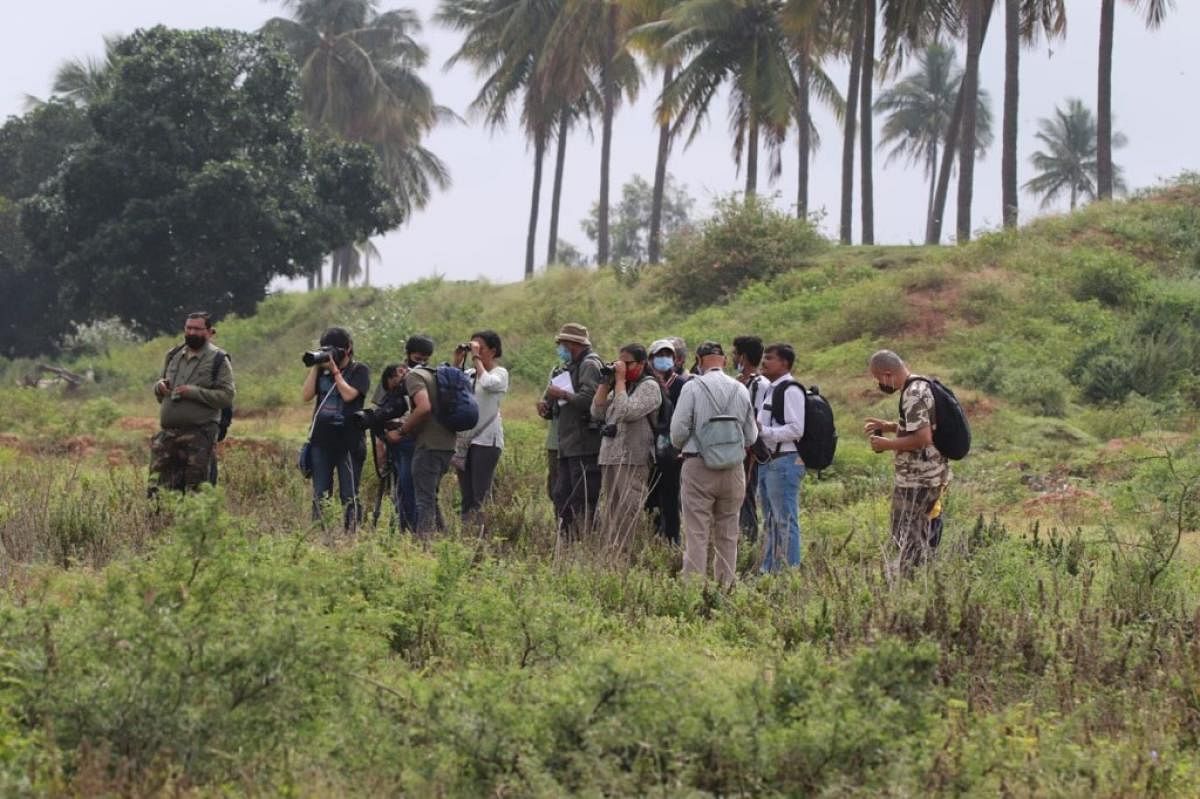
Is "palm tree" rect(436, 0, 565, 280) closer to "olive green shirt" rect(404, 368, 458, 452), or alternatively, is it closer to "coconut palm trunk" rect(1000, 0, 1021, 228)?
"coconut palm trunk" rect(1000, 0, 1021, 228)

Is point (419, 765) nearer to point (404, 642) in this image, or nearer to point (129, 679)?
point (129, 679)

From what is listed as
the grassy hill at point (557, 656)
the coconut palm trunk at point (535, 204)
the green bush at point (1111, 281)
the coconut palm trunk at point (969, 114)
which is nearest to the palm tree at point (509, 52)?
the coconut palm trunk at point (535, 204)

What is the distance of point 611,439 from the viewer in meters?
10.6

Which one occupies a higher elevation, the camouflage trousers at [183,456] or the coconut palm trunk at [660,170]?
the coconut palm trunk at [660,170]

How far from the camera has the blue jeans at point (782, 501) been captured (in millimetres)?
10125

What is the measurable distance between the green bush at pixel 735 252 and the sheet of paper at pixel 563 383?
19.9 m

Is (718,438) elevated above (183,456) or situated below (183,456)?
above

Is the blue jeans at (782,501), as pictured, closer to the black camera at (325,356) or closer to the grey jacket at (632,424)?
the grey jacket at (632,424)

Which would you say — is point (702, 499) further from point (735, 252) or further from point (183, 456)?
point (735, 252)

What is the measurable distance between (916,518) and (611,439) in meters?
2.11

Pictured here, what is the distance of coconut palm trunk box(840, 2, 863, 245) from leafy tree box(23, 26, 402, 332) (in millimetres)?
11439

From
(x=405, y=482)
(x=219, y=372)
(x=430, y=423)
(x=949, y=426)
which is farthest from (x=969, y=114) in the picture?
(x=949, y=426)

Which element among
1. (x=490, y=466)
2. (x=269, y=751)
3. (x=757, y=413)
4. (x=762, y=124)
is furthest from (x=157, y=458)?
(x=762, y=124)

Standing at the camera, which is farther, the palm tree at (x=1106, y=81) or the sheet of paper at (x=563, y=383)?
the palm tree at (x=1106, y=81)
